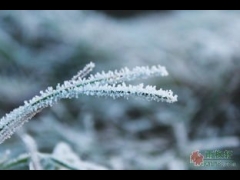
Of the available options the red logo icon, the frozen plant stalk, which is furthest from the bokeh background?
the frozen plant stalk

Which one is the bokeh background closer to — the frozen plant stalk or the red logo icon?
the red logo icon

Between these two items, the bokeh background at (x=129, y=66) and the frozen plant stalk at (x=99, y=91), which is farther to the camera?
the bokeh background at (x=129, y=66)

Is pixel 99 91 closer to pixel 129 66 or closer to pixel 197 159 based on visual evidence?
pixel 197 159

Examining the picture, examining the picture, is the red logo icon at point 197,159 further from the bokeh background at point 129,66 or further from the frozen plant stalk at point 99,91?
the frozen plant stalk at point 99,91

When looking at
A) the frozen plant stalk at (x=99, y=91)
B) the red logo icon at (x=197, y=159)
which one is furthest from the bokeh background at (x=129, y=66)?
the frozen plant stalk at (x=99, y=91)

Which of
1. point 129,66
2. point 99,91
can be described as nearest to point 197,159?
point 129,66
